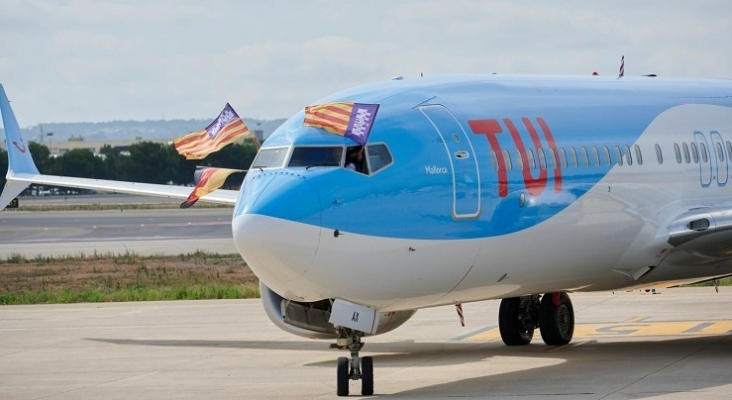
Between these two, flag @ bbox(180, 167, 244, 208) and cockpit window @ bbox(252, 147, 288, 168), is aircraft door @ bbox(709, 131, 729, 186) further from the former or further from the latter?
cockpit window @ bbox(252, 147, 288, 168)

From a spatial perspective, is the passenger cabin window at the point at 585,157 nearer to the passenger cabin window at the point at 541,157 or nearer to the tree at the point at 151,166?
the passenger cabin window at the point at 541,157

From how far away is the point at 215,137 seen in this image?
2048 cm

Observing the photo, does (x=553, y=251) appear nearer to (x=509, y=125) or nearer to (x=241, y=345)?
(x=509, y=125)

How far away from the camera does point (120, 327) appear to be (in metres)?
30.8

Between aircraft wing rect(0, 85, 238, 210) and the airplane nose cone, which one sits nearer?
the airplane nose cone

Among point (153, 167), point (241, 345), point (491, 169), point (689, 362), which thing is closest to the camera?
point (491, 169)

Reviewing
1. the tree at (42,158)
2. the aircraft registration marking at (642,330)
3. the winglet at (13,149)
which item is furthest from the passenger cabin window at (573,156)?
the tree at (42,158)

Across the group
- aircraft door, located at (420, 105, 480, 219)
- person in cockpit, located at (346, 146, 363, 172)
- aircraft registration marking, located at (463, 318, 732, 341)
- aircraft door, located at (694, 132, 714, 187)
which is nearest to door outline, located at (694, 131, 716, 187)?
aircraft door, located at (694, 132, 714, 187)

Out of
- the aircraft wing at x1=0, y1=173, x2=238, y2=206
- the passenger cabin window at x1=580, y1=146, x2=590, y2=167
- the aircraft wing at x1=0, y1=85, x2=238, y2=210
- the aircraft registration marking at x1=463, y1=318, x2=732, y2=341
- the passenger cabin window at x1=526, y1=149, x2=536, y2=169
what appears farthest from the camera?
the aircraft wing at x1=0, y1=85, x2=238, y2=210

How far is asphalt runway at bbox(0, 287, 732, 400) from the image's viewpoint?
771 inches

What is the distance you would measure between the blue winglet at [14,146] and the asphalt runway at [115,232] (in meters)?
25.2

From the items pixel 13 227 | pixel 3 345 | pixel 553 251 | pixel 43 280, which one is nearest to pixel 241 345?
pixel 3 345

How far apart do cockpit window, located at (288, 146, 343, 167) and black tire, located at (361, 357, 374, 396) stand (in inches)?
107

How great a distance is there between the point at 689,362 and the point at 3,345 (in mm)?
13760
